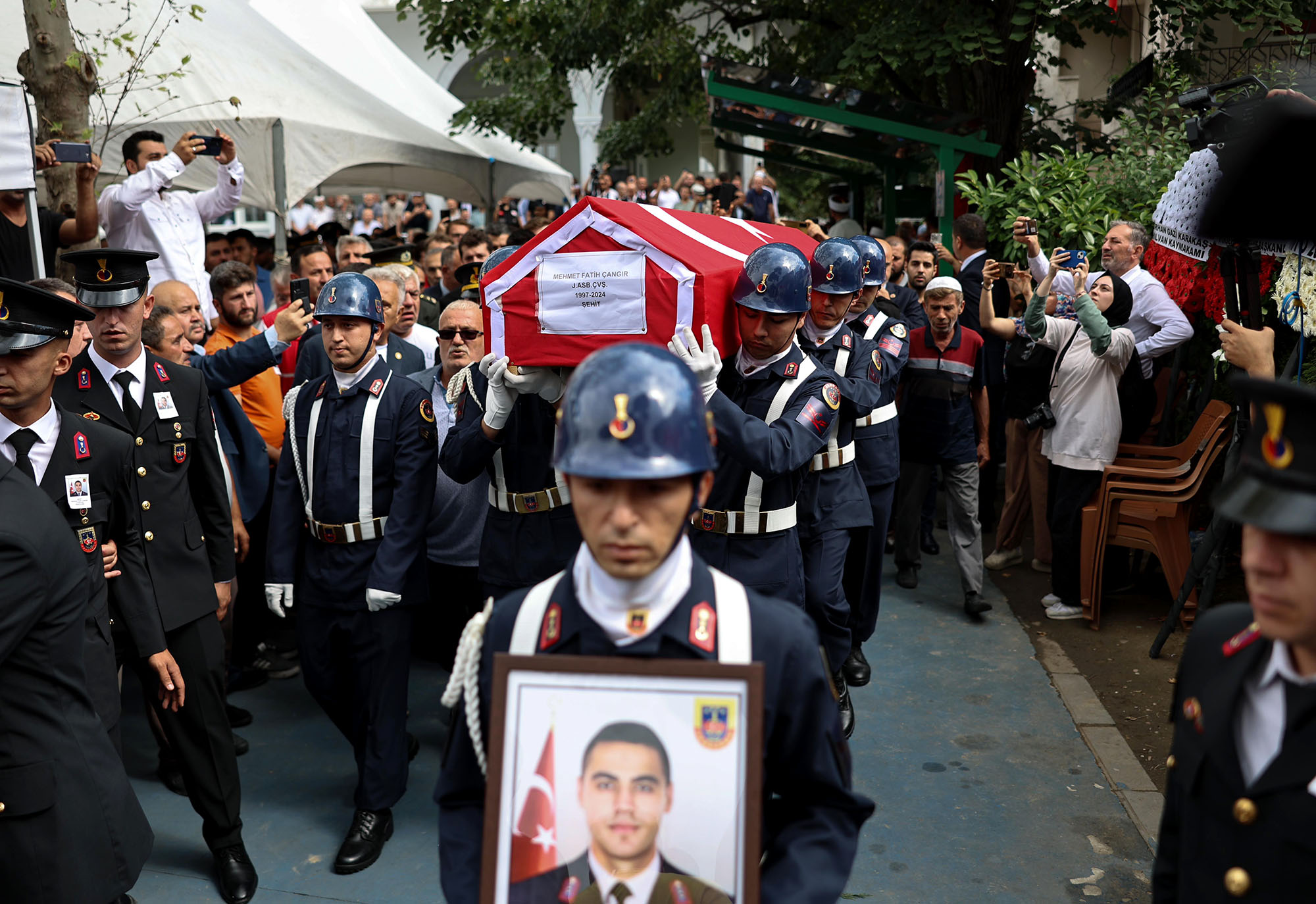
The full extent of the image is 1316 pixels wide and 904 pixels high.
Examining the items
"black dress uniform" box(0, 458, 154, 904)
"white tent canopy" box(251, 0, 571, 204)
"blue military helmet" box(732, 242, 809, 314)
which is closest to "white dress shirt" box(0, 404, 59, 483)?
"black dress uniform" box(0, 458, 154, 904)

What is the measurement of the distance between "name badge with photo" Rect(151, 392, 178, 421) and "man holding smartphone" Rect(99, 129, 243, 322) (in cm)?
317

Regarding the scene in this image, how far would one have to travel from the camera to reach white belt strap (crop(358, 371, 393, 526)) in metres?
4.48

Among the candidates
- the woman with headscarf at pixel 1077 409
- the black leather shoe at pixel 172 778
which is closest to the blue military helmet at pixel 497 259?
the black leather shoe at pixel 172 778

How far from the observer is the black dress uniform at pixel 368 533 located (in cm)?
450

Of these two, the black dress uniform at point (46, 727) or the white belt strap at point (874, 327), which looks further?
the white belt strap at point (874, 327)

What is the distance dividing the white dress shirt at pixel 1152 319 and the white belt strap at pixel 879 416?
143 centimetres

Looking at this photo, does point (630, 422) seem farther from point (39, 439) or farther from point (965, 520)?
point (965, 520)

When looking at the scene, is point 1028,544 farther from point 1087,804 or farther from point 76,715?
point 76,715

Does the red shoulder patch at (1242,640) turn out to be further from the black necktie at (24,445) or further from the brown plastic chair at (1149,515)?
the brown plastic chair at (1149,515)

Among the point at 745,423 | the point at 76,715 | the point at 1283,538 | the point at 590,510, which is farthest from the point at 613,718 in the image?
the point at 745,423

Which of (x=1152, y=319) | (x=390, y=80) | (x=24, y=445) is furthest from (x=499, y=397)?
(x=390, y=80)

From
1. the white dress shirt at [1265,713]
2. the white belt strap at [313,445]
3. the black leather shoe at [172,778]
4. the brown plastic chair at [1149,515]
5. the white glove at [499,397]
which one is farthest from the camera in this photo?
the brown plastic chair at [1149,515]

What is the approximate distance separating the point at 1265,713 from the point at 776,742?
772 mm

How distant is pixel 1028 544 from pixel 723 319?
5.38 m
